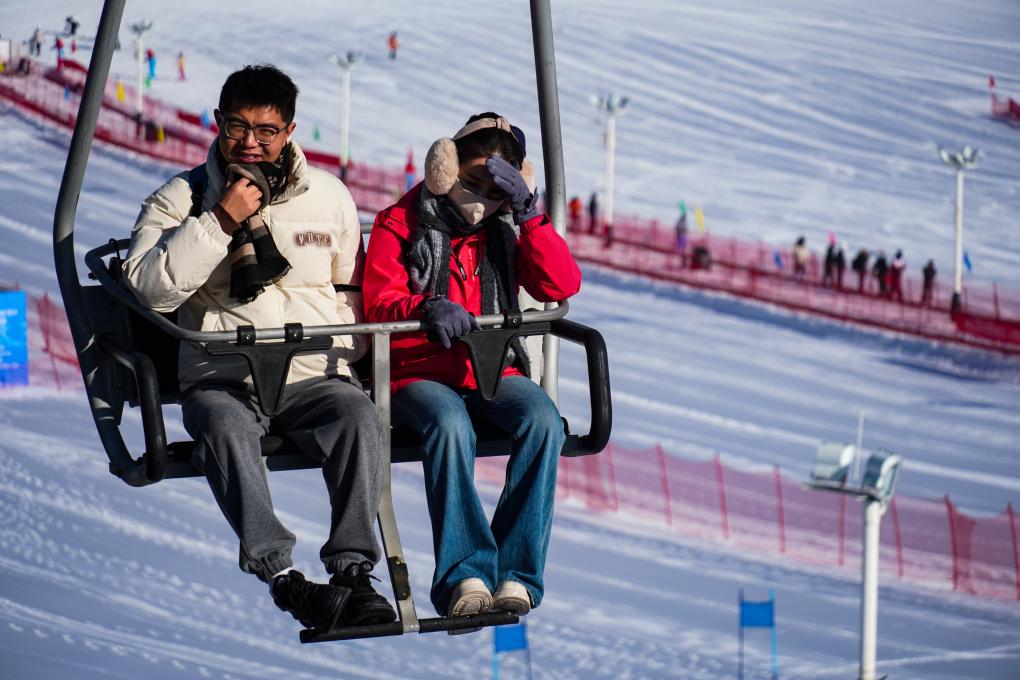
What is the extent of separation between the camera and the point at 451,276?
12.0ft

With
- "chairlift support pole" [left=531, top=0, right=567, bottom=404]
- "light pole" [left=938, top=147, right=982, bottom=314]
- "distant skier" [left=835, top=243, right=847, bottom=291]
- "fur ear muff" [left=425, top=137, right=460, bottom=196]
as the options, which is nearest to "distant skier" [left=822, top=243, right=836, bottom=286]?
"distant skier" [left=835, top=243, right=847, bottom=291]

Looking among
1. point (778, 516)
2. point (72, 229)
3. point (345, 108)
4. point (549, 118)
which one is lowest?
point (778, 516)

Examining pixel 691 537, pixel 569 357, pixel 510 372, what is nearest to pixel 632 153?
pixel 569 357

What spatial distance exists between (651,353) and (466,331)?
693 inches

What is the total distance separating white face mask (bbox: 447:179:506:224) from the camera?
3604mm

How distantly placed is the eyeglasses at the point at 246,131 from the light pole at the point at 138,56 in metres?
23.6

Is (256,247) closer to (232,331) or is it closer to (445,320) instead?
(232,331)

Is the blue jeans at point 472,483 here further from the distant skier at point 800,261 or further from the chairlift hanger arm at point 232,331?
the distant skier at point 800,261

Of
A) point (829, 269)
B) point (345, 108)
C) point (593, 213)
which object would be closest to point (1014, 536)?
point (829, 269)

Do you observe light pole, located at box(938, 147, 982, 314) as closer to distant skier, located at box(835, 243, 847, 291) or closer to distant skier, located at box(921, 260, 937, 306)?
distant skier, located at box(921, 260, 937, 306)

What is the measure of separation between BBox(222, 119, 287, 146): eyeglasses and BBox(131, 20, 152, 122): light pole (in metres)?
23.6

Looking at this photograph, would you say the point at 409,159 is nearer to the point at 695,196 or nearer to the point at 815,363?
the point at 695,196

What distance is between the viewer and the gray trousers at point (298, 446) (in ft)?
10.8

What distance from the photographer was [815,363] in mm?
21609
